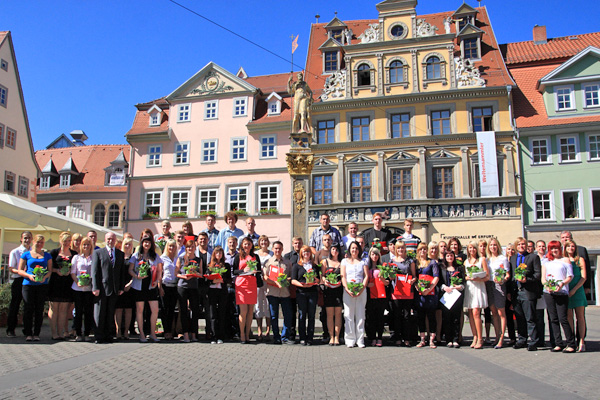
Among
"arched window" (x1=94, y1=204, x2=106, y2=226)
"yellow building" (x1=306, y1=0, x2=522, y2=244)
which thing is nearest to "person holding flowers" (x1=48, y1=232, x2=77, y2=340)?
"yellow building" (x1=306, y1=0, x2=522, y2=244)

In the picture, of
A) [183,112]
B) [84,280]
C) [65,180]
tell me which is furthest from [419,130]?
[65,180]

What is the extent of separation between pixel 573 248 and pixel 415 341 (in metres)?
3.17

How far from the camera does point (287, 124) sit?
34.5 metres

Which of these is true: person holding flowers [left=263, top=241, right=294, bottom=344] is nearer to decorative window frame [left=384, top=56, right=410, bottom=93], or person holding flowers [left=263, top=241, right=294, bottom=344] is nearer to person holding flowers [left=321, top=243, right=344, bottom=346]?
person holding flowers [left=321, top=243, right=344, bottom=346]

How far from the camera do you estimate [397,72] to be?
32.9 m

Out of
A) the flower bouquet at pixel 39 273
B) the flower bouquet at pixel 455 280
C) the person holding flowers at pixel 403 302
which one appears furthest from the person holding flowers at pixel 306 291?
the flower bouquet at pixel 39 273

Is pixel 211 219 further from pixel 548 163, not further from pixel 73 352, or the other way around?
pixel 548 163

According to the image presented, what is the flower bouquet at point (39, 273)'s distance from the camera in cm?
946

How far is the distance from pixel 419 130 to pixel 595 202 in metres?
10.4

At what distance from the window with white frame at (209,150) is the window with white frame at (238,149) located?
1.27 meters

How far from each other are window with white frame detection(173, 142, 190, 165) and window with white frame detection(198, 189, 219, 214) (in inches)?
103

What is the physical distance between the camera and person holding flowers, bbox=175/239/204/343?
969cm

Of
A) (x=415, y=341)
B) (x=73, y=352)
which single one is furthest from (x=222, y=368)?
(x=415, y=341)

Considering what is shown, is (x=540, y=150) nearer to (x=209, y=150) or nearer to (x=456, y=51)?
(x=456, y=51)
